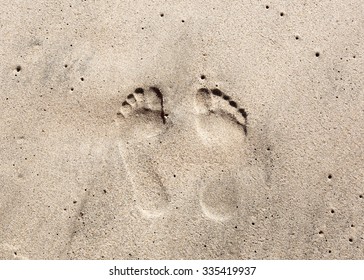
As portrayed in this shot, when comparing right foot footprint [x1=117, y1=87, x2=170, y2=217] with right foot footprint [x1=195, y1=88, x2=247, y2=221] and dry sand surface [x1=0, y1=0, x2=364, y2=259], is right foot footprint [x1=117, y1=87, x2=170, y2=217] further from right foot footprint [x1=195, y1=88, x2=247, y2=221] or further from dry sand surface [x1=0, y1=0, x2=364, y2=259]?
right foot footprint [x1=195, y1=88, x2=247, y2=221]

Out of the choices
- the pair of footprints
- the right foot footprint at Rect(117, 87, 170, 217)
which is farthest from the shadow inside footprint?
the right foot footprint at Rect(117, 87, 170, 217)

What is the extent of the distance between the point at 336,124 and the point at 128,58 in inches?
51.1

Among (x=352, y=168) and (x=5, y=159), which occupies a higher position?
(x=352, y=168)

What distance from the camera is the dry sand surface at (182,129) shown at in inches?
83.9

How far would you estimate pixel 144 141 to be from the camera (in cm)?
214

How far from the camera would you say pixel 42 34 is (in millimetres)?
2193

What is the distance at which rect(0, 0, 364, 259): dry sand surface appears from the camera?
83.9 inches

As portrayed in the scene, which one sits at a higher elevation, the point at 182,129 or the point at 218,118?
the point at 218,118

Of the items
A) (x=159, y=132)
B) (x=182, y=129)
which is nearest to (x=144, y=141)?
(x=159, y=132)

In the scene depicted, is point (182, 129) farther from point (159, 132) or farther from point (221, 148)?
point (221, 148)

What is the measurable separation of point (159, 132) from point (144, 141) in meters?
0.10

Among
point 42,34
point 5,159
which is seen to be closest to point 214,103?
point 42,34

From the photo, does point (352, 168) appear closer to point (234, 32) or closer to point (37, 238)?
point (234, 32)

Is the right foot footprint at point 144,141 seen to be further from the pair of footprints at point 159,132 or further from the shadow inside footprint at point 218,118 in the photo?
the shadow inside footprint at point 218,118
